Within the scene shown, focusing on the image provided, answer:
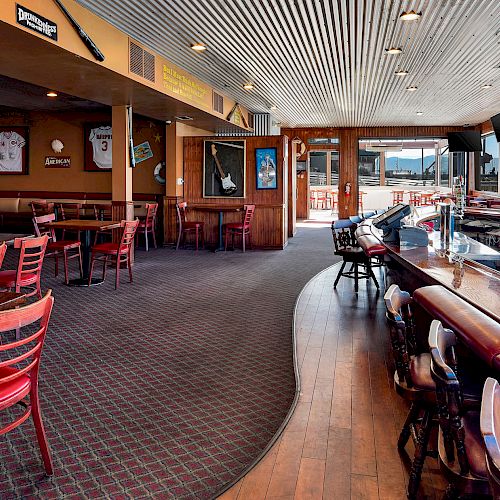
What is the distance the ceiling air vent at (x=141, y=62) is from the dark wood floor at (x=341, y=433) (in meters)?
4.06

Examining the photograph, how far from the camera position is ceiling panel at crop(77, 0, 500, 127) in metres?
5.43

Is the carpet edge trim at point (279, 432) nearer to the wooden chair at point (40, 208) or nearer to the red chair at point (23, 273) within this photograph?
the red chair at point (23, 273)

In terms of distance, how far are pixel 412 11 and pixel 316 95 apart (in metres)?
5.09

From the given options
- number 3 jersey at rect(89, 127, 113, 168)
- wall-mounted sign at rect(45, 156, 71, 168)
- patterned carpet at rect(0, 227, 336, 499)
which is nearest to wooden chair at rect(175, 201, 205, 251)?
number 3 jersey at rect(89, 127, 113, 168)

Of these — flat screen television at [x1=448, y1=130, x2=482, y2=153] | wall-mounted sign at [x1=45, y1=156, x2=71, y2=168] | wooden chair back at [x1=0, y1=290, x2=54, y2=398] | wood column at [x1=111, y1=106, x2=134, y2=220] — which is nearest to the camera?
wooden chair back at [x1=0, y1=290, x2=54, y2=398]

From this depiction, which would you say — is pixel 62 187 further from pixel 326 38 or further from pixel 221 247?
pixel 326 38

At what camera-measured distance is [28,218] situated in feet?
40.3

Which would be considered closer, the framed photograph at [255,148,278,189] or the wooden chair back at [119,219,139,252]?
the wooden chair back at [119,219,139,252]

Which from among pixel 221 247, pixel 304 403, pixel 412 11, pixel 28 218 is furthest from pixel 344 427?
pixel 28 218

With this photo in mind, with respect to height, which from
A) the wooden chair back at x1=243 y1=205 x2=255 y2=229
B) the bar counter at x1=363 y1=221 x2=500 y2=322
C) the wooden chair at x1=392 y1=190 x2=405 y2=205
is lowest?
the bar counter at x1=363 y1=221 x2=500 y2=322

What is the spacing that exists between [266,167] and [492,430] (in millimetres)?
10701

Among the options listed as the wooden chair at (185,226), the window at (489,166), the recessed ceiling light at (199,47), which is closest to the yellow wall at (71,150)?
the wooden chair at (185,226)

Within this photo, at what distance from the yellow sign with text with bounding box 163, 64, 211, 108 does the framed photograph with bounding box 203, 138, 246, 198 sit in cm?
212

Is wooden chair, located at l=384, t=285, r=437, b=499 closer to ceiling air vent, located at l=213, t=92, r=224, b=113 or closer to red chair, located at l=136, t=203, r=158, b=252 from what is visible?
ceiling air vent, located at l=213, t=92, r=224, b=113
